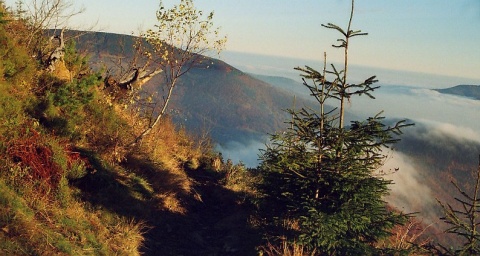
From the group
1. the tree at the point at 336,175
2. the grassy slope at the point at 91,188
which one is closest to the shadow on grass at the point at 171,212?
the grassy slope at the point at 91,188

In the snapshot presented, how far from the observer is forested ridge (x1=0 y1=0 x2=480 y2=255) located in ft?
23.2

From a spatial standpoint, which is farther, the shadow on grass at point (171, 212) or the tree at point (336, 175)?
the shadow on grass at point (171, 212)

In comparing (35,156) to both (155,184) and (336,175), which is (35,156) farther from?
(336,175)

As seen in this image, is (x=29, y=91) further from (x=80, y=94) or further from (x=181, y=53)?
(x=181, y=53)

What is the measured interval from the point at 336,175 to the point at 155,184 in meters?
6.22

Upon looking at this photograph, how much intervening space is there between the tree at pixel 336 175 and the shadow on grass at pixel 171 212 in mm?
1988

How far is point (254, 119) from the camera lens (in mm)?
198750

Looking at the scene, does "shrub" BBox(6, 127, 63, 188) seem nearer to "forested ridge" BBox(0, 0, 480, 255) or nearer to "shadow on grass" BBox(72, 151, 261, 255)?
"forested ridge" BBox(0, 0, 480, 255)

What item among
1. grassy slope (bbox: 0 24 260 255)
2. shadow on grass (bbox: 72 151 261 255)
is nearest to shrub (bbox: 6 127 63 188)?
grassy slope (bbox: 0 24 260 255)

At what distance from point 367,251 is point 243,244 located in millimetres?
3320

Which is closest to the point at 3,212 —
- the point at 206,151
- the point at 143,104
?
the point at 143,104

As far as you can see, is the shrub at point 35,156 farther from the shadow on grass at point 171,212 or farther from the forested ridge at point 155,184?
the shadow on grass at point 171,212

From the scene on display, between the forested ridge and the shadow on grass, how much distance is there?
0.14ft

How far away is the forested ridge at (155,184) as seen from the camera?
7.07m
